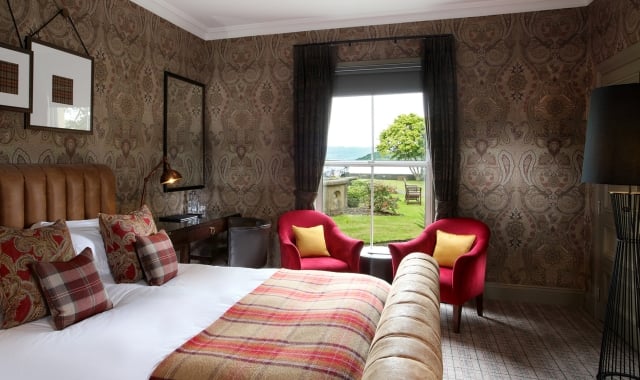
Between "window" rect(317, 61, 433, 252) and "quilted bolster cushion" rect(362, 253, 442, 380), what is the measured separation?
265 cm

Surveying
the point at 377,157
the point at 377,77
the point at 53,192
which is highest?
the point at 377,77

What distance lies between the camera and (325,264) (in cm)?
382

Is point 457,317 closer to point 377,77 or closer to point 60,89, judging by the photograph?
point 377,77

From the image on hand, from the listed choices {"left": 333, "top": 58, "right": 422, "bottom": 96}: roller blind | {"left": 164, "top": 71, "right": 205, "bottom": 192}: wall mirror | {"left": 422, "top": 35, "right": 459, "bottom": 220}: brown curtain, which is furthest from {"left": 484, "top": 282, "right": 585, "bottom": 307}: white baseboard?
{"left": 164, "top": 71, "right": 205, "bottom": 192}: wall mirror

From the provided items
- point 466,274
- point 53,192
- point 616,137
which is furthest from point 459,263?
point 53,192

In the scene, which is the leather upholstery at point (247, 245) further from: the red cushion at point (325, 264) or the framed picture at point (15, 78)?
the framed picture at point (15, 78)

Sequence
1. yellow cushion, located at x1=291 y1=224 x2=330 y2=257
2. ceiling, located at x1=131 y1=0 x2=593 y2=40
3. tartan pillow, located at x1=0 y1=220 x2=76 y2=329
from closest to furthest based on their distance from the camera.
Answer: tartan pillow, located at x1=0 y1=220 x2=76 y2=329 → ceiling, located at x1=131 y1=0 x2=593 y2=40 → yellow cushion, located at x1=291 y1=224 x2=330 y2=257

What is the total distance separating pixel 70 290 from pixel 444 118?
11.1 ft

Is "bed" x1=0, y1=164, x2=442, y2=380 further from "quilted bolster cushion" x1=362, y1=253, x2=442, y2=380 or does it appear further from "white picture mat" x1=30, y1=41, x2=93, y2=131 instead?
"white picture mat" x1=30, y1=41, x2=93, y2=131

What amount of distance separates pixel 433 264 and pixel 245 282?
1.09 m

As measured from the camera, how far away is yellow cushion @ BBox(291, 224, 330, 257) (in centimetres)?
405

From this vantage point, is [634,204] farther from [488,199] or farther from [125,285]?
[125,285]

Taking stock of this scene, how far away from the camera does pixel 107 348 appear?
5.10 feet

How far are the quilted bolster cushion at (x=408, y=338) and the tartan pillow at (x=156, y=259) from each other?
142 centimetres
